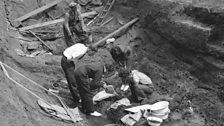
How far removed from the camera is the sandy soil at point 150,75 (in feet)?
20.9

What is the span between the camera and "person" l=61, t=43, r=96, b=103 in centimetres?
712

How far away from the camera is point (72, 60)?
288 inches

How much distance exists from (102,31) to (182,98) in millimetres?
4986

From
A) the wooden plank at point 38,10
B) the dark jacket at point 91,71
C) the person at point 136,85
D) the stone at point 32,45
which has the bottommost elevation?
the person at point 136,85

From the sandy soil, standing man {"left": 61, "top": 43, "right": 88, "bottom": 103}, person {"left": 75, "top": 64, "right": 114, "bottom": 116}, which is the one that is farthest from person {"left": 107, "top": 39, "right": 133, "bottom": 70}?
standing man {"left": 61, "top": 43, "right": 88, "bottom": 103}

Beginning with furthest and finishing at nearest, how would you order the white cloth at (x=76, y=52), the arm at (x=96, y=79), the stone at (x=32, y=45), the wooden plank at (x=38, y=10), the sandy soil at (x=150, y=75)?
the wooden plank at (x=38, y=10) → the stone at (x=32, y=45) → the arm at (x=96, y=79) → the white cloth at (x=76, y=52) → the sandy soil at (x=150, y=75)

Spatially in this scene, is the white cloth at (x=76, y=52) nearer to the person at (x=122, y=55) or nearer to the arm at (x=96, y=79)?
the arm at (x=96, y=79)

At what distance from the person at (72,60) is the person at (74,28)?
1.97 meters

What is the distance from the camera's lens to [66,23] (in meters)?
9.45

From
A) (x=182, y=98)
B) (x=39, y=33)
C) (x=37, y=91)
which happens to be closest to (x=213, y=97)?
(x=182, y=98)

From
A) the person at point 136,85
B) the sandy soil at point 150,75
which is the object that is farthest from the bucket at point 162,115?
the person at point 136,85

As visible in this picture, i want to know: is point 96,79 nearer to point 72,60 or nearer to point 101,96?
point 72,60

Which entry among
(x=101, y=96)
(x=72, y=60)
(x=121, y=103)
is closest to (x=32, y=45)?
(x=101, y=96)

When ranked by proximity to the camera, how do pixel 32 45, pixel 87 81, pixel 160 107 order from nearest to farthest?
pixel 87 81, pixel 160 107, pixel 32 45
